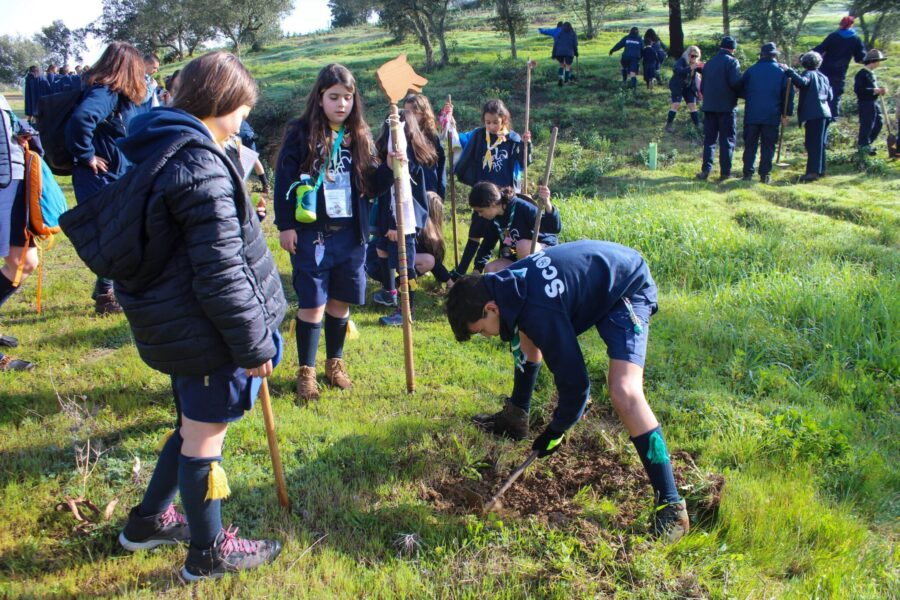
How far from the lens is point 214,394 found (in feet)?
8.32

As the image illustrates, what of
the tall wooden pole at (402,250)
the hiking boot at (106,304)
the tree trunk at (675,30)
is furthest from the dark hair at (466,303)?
Answer: the tree trunk at (675,30)

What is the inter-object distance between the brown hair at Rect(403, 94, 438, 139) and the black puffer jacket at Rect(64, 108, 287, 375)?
3699 mm

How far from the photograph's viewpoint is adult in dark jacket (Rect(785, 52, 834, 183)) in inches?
410

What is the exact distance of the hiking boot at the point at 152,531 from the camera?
292 cm

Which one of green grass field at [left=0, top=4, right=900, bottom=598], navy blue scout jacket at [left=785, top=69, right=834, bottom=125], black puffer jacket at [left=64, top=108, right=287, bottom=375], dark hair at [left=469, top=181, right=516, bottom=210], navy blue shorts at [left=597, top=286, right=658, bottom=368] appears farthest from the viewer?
navy blue scout jacket at [left=785, top=69, right=834, bottom=125]

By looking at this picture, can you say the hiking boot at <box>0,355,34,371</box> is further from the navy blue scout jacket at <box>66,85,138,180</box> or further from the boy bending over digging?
the boy bending over digging

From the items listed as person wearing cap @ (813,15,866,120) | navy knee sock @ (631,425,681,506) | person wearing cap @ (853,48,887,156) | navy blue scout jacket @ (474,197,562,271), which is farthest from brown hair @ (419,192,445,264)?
person wearing cap @ (813,15,866,120)

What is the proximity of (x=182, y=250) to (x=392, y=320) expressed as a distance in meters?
3.69

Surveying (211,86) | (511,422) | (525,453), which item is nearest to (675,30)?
(511,422)

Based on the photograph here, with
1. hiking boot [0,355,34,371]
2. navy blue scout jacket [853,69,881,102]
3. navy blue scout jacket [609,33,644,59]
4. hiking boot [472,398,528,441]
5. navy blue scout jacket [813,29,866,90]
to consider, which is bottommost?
hiking boot [472,398,528,441]

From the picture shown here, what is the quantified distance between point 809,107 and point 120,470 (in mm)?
11125

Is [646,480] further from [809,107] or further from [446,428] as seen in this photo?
[809,107]

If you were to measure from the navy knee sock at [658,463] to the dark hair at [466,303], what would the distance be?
98cm

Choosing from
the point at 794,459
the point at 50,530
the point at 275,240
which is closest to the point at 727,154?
the point at 275,240
